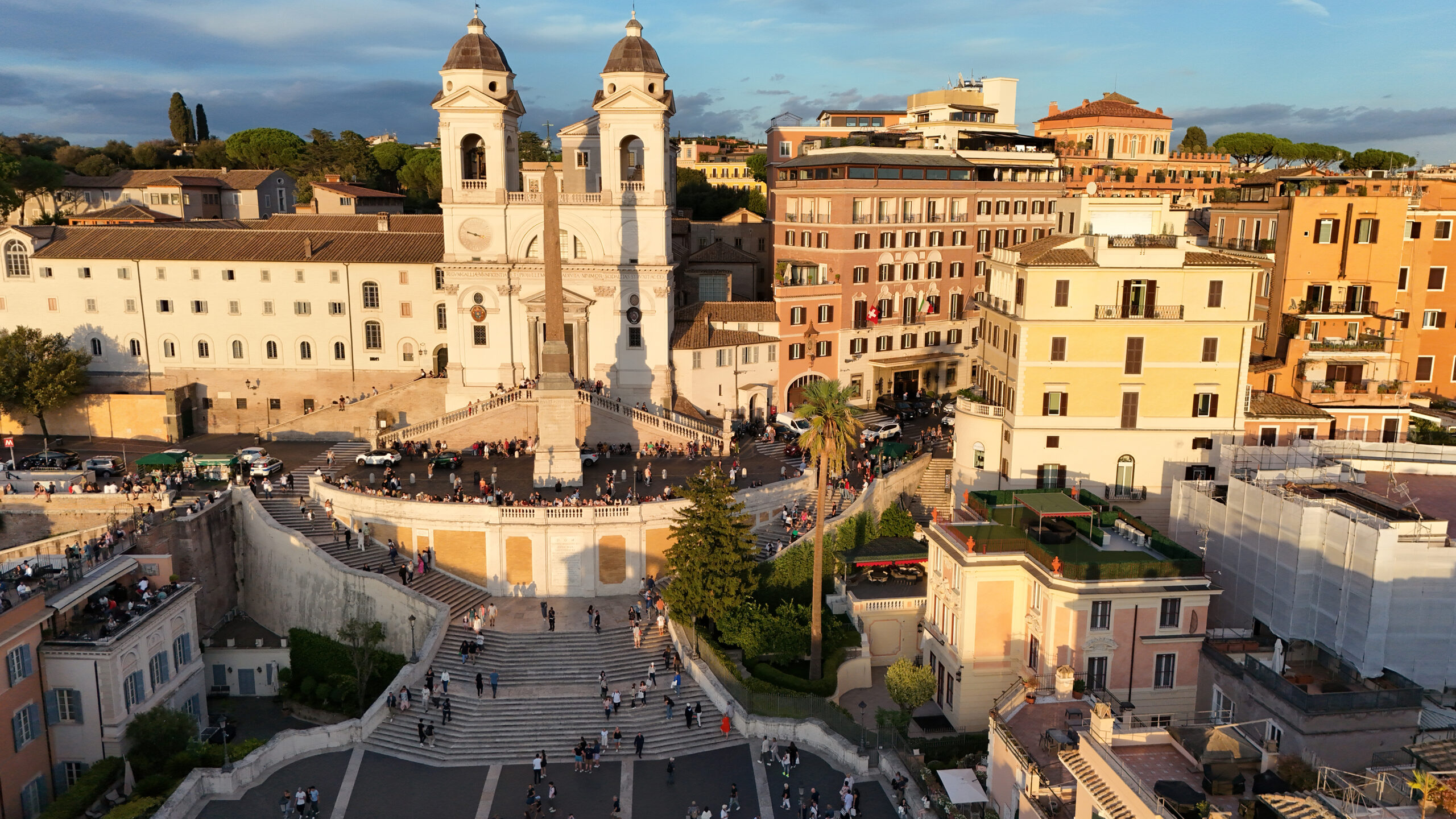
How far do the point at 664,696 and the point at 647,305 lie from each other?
28.0 metres

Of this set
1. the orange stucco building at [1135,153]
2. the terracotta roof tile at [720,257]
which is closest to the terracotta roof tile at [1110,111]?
the orange stucco building at [1135,153]

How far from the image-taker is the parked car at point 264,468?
55688 millimetres

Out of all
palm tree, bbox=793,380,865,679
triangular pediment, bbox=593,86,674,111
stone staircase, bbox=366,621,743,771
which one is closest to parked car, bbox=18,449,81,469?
stone staircase, bbox=366,621,743,771

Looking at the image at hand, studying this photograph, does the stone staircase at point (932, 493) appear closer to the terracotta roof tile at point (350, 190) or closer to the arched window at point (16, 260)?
the arched window at point (16, 260)

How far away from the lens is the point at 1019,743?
29.2 m

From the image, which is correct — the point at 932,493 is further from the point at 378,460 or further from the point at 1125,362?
the point at 378,460

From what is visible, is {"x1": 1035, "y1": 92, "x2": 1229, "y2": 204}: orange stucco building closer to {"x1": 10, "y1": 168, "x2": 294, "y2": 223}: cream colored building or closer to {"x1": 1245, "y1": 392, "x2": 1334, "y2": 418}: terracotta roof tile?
{"x1": 1245, "y1": 392, "x2": 1334, "y2": 418}: terracotta roof tile

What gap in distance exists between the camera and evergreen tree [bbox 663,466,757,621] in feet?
140

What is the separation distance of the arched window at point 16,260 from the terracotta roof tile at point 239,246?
90cm

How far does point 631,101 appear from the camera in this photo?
61125 mm

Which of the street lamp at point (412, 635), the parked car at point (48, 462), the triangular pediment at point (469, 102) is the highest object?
the triangular pediment at point (469, 102)

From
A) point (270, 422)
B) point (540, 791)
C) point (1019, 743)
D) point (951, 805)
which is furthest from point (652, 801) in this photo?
point (270, 422)

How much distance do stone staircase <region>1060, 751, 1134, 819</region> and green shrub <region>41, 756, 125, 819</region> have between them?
31.1 m

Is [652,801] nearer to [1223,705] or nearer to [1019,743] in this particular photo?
[1019,743]
